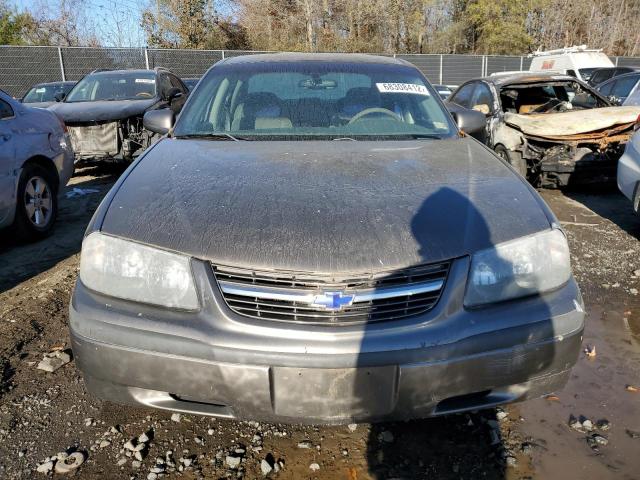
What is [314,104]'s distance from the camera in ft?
10.2

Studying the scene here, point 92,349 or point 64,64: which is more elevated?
point 64,64

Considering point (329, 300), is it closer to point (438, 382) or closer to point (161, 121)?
point (438, 382)

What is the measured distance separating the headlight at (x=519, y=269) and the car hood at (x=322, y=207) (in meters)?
0.04

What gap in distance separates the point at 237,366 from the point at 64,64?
19232 mm

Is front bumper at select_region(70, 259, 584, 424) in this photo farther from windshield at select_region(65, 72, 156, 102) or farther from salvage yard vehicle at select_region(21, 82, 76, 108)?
salvage yard vehicle at select_region(21, 82, 76, 108)

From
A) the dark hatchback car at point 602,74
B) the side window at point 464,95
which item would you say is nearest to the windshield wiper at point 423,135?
the side window at point 464,95

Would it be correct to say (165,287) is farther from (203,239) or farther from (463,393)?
(463,393)

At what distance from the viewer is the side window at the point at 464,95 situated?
328 inches

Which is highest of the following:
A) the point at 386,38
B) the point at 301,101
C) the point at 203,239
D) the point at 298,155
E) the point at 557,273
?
the point at 386,38

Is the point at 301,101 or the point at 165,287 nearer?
the point at 165,287

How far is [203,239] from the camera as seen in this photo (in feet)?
6.05

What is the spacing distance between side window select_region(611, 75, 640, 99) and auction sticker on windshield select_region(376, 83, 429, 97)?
9.01 meters

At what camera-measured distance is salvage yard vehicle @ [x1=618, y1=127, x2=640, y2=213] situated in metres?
4.72

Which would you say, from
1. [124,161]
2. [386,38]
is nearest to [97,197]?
[124,161]
